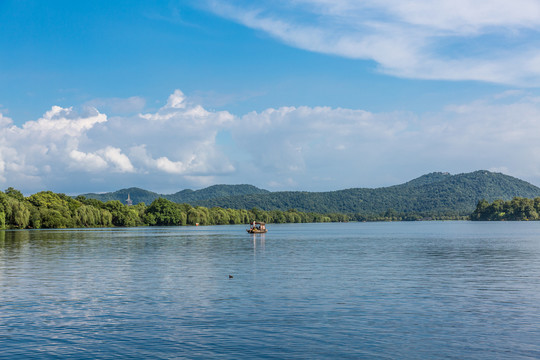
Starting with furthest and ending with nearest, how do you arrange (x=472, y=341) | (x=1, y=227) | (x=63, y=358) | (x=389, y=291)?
(x=1, y=227) → (x=389, y=291) → (x=472, y=341) → (x=63, y=358)

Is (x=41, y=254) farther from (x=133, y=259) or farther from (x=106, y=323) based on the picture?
(x=106, y=323)

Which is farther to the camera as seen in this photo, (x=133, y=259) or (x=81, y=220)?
(x=81, y=220)

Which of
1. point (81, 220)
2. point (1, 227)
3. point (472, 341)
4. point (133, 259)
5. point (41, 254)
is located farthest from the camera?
point (81, 220)

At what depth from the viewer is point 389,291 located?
36562mm

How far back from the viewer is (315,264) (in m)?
56.7

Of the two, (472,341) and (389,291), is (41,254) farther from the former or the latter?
(472,341)

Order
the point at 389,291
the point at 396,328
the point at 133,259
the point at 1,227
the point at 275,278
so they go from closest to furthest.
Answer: the point at 396,328, the point at 389,291, the point at 275,278, the point at 133,259, the point at 1,227

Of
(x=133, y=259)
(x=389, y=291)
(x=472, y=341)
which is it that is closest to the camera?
(x=472, y=341)

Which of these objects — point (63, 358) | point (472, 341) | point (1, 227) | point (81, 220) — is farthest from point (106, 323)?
point (81, 220)

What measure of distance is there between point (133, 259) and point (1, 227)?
108 m

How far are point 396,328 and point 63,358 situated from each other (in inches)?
585

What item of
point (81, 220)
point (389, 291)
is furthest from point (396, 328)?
point (81, 220)

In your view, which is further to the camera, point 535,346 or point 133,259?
point 133,259

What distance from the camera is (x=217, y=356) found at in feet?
68.4
